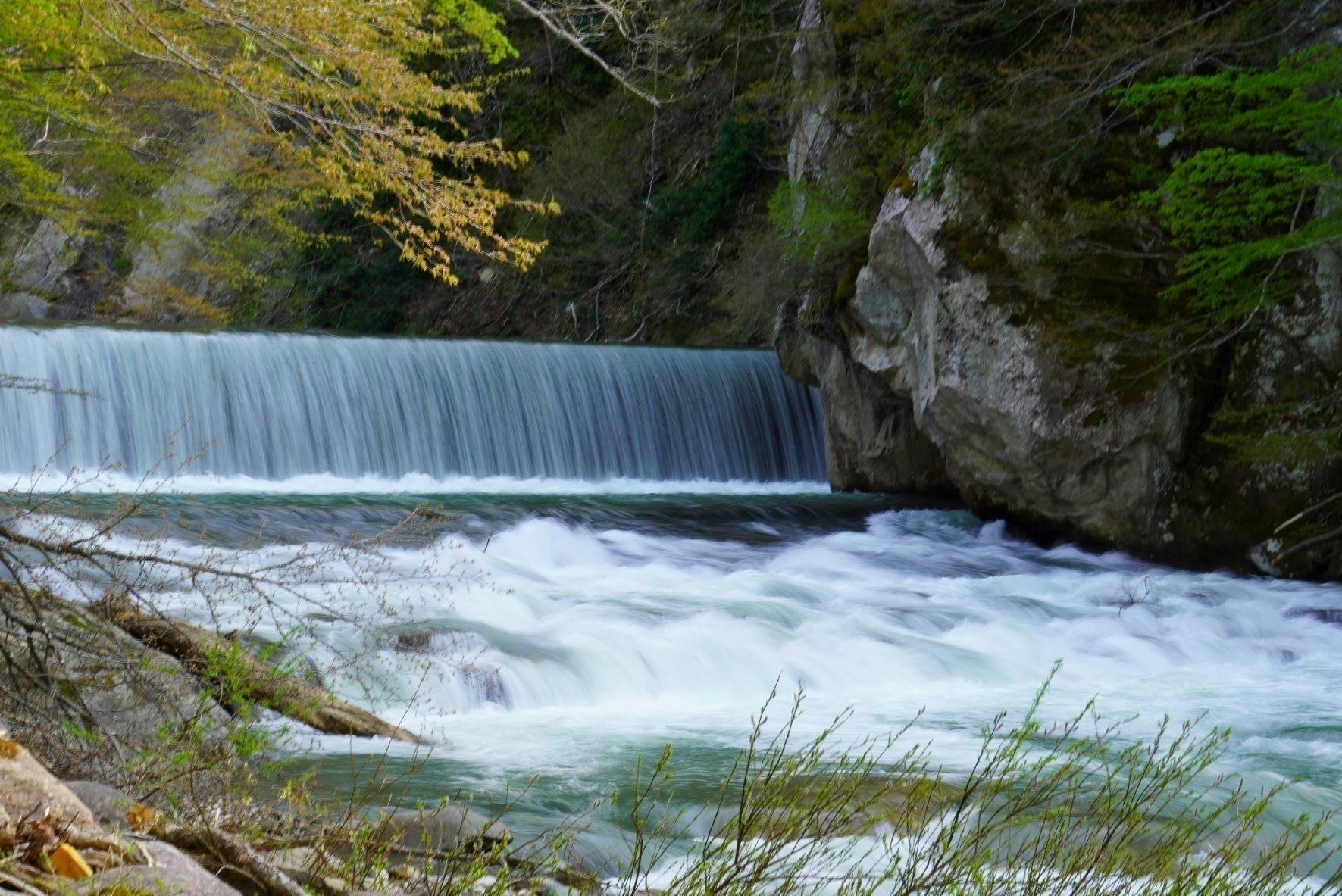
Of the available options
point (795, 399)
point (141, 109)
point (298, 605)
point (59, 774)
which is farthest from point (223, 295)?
point (59, 774)

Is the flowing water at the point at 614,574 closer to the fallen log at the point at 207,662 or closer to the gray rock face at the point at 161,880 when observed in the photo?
the fallen log at the point at 207,662

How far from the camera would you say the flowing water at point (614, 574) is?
661 cm

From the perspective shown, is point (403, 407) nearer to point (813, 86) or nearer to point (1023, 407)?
point (813, 86)

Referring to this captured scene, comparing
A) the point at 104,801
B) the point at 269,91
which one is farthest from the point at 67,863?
the point at 269,91

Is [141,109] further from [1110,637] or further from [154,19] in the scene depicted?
[1110,637]

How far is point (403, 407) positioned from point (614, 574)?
6.56m

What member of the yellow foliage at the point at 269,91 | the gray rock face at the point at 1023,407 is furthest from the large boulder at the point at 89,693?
the gray rock face at the point at 1023,407

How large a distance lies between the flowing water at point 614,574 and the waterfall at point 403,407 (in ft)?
0.11

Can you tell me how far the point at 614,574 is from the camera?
10367 mm

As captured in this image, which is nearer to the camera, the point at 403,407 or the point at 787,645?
the point at 787,645

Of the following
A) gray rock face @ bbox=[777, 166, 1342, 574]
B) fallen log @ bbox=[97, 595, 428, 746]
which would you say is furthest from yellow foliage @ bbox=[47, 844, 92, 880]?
gray rock face @ bbox=[777, 166, 1342, 574]

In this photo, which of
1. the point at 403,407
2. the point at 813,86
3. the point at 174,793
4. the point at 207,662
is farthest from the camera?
the point at 403,407

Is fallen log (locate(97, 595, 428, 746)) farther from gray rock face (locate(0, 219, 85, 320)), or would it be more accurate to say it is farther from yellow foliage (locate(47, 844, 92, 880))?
gray rock face (locate(0, 219, 85, 320))

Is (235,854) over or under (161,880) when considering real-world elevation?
under
